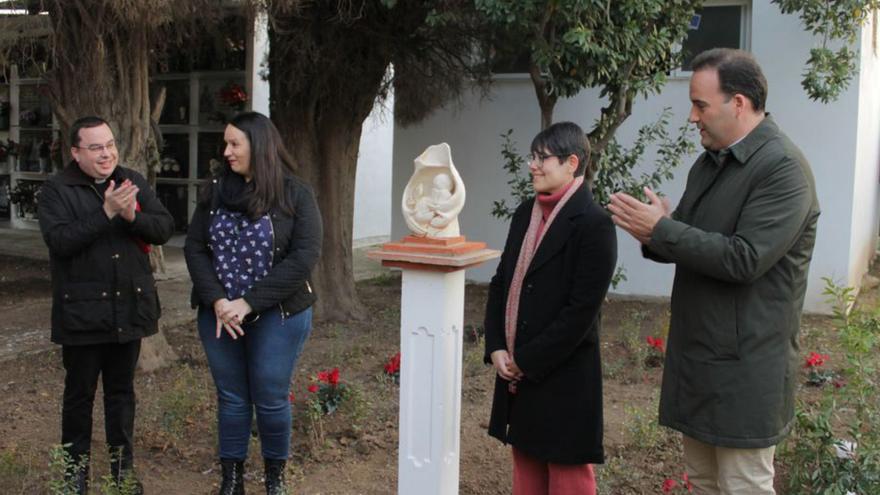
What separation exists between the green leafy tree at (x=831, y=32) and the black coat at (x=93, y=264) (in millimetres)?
6186

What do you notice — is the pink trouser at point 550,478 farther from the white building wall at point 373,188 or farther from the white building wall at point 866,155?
the white building wall at point 373,188

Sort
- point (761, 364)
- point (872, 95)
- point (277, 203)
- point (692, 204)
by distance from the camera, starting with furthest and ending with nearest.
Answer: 1. point (872, 95)
2. point (277, 203)
3. point (692, 204)
4. point (761, 364)

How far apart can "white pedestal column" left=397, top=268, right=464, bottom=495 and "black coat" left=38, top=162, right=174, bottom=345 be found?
47.8 inches

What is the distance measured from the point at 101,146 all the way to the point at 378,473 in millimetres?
2118

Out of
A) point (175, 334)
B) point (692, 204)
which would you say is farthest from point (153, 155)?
point (692, 204)

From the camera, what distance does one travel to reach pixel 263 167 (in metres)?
3.69

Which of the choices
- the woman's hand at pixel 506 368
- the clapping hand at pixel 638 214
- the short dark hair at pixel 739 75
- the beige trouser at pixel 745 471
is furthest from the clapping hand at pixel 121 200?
the beige trouser at pixel 745 471

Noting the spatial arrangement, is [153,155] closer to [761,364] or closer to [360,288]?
[360,288]

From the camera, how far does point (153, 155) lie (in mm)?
6773

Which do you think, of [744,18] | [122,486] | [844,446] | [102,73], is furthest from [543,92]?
[122,486]

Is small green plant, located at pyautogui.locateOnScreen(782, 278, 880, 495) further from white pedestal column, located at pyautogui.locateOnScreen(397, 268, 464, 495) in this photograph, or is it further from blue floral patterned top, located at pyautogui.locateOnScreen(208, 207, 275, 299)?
blue floral patterned top, located at pyautogui.locateOnScreen(208, 207, 275, 299)

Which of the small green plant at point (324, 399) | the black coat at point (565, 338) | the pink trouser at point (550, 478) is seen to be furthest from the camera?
the small green plant at point (324, 399)

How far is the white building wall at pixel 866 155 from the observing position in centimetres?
878

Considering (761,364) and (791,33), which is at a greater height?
(791,33)
